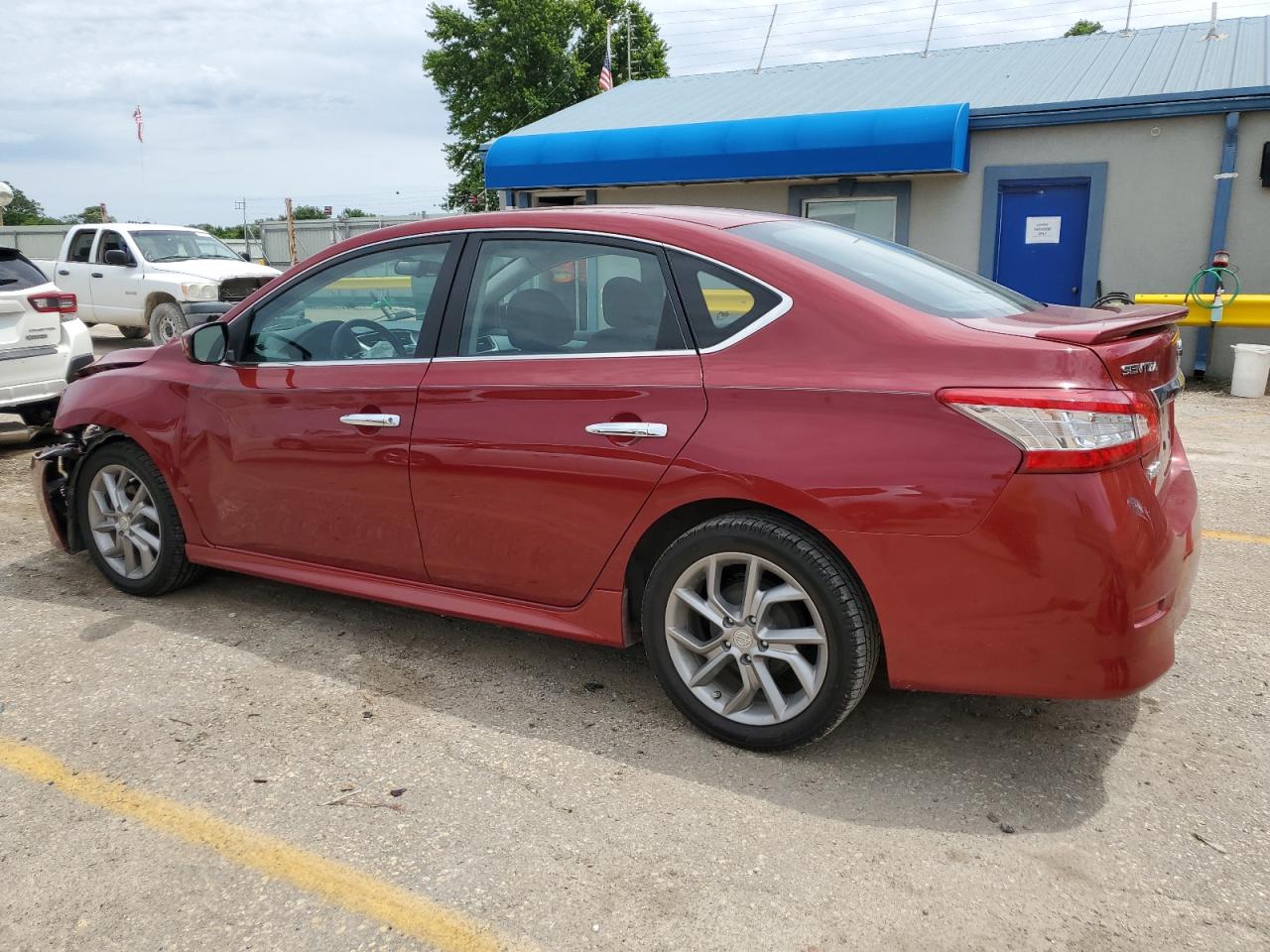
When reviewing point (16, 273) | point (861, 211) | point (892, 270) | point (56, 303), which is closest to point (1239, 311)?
point (861, 211)

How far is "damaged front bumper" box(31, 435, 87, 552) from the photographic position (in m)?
4.60

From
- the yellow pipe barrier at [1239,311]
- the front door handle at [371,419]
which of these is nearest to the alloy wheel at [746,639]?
the front door handle at [371,419]

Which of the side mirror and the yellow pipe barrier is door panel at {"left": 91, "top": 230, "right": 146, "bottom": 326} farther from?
the yellow pipe barrier

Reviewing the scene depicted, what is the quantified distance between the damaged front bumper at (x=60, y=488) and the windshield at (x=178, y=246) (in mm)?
10342

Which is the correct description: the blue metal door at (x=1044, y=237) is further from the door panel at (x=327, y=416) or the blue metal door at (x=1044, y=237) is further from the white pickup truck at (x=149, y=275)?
the door panel at (x=327, y=416)

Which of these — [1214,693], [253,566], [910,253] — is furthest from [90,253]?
[1214,693]

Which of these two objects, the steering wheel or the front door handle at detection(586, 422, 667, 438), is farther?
the steering wheel

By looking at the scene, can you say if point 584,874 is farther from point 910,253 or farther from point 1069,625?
point 910,253

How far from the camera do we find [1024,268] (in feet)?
42.0

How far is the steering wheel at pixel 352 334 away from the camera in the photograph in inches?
149

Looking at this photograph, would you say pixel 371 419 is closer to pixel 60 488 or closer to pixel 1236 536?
pixel 60 488

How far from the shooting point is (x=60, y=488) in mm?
4688

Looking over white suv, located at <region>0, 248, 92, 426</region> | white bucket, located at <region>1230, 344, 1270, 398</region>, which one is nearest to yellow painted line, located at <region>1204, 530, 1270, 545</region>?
white bucket, located at <region>1230, 344, 1270, 398</region>

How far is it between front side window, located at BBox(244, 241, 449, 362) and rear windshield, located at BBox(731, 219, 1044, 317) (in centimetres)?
121
